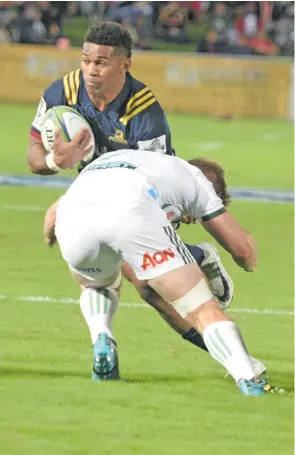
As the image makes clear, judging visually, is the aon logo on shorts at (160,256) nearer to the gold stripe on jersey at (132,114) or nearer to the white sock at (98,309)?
the white sock at (98,309)

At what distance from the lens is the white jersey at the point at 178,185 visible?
6.49 m

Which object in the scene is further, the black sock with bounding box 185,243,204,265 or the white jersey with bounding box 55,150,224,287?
the black sock with bounding box 185,243,204,265

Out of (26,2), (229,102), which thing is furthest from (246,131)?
(26,2)

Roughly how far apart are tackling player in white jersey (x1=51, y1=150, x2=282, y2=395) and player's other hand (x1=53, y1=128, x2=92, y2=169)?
74 centimetres

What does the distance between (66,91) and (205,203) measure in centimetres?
175

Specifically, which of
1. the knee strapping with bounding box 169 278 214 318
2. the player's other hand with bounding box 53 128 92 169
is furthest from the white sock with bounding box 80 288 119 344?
the player's other hand with bounding box 53 128 92 169

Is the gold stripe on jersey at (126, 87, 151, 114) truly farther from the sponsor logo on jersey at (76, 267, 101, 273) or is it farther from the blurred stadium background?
the blurred stadium background

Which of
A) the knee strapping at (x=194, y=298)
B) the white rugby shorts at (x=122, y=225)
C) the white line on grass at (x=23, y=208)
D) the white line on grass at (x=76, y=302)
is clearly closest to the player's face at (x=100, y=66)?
the white rugby shorts at (x=122, y=225)

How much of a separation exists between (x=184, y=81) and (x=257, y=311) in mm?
19507

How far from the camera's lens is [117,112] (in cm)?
780

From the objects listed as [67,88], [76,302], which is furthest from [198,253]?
[76,302]

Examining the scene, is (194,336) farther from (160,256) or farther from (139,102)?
(139,102)

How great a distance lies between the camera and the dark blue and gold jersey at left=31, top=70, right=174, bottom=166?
25.4 ft

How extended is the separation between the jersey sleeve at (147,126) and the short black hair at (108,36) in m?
0.36
